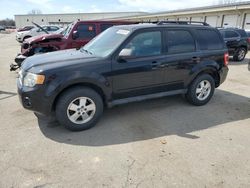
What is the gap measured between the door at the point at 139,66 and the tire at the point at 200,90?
94cm

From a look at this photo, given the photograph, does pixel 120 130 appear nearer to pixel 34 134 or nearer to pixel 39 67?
pixel 34 134

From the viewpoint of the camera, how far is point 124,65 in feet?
13.7

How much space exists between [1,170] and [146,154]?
197 cm

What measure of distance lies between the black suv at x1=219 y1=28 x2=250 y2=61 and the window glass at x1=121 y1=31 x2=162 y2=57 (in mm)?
8634

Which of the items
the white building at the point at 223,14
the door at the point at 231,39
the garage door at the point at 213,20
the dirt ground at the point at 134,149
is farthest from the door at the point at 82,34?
the garage door at the point at 213,20

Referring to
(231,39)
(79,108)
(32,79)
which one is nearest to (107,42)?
(79,108)

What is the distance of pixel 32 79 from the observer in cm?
371

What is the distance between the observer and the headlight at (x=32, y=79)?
3.63m

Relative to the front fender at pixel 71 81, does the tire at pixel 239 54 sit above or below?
below

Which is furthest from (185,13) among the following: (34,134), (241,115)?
(34,134)

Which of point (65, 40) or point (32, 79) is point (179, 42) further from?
point (65, 40)

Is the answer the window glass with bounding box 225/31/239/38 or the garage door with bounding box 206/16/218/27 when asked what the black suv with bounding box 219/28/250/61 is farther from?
the garage door with bounding box 206/16/218/27

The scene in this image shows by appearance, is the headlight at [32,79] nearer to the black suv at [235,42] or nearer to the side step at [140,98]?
the side step at [140,98]

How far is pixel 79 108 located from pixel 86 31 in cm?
539
